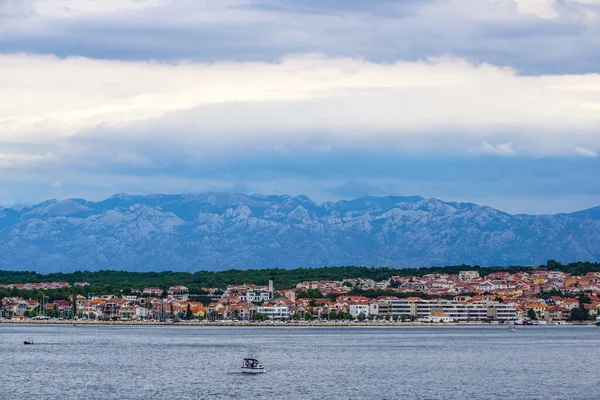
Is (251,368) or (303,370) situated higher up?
(251,368)

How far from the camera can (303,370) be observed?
274ft

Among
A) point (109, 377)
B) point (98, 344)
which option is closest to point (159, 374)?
point (109, 377)

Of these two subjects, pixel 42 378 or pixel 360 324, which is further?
pixel 360 324

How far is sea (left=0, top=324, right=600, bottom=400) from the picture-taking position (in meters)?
67.2

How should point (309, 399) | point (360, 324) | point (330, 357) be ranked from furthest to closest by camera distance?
1. point (360, 324)
2. point (330, 357)
3. point (309, 399)

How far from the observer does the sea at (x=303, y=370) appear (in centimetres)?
6725

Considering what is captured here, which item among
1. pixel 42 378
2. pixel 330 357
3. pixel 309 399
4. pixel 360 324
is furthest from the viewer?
pixel 360 324

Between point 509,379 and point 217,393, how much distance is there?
2040cm

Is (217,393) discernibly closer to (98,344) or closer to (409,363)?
(409,363)

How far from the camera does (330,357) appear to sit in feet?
321

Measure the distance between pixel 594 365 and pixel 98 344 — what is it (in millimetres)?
53853

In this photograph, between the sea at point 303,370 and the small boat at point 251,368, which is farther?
the small boat at point 251,368

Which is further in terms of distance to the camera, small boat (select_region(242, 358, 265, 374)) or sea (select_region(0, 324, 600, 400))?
small boat (select_region(242, 358, 265, 374))

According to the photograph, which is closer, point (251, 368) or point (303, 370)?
point (251, 368)
